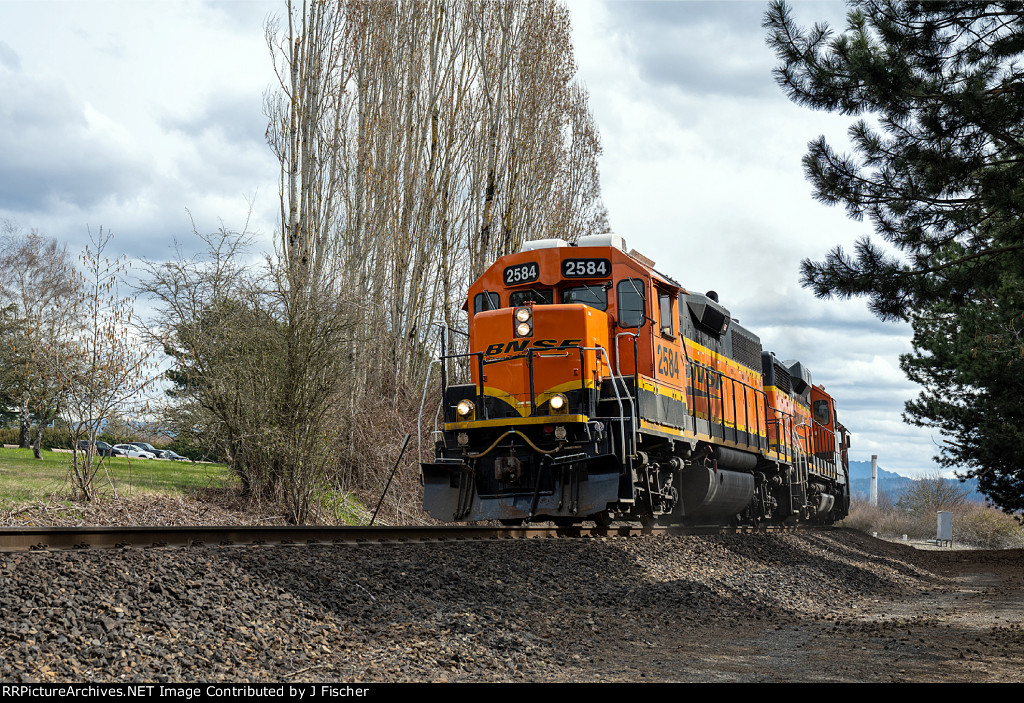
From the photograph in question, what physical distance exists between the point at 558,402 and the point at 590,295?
1.71 metres

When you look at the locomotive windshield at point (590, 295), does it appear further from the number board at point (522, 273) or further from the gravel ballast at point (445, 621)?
the gravel ballast at point (445, 621)

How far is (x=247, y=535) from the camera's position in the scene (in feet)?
23.9

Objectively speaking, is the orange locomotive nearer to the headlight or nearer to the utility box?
the headlight

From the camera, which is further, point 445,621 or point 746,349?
point 746,349

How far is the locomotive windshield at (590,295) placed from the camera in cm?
1084

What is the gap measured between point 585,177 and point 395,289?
901 cm

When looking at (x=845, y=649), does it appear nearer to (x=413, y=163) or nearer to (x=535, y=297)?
(x=535, y=297)

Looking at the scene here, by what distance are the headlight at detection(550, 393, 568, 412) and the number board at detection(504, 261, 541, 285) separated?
6.03 feet

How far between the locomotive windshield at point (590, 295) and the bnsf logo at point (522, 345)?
86 cm

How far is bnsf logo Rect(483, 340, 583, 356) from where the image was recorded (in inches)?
400

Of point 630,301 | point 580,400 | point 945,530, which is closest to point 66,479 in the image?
point 580,400

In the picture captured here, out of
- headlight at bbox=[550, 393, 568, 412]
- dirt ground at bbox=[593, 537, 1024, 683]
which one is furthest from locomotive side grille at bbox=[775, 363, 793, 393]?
headlight at bbox=[550, 393, 568, 412]
